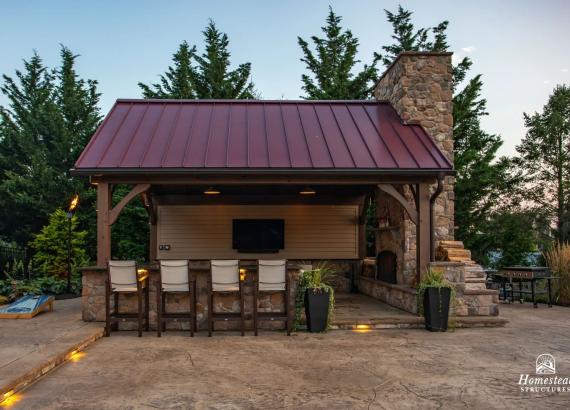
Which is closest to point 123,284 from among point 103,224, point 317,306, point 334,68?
point 103,224

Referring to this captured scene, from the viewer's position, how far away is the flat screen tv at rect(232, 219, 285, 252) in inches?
434

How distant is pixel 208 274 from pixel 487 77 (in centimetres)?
1450

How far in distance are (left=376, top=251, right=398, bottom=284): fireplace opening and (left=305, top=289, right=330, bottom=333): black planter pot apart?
9.91 ft

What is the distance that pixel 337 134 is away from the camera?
849 cm

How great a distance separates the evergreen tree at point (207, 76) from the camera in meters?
18.1

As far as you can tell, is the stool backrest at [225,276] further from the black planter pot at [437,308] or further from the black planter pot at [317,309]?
the black planter pot at [437,308]

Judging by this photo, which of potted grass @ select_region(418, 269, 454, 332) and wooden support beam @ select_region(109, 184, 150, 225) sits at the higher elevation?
wooden support beam @ select_region(109, 184, 150, 225)

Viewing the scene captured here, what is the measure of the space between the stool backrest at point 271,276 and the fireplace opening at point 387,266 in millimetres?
3453

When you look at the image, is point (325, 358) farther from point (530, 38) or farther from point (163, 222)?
point (530, 38)

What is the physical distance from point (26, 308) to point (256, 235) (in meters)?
5.28

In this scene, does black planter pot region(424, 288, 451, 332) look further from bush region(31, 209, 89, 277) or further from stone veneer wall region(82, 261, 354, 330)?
bush region(31, 209, 89, 277)

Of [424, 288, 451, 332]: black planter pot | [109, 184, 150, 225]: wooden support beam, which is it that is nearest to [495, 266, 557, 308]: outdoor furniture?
[424, 288, 451, 332]: black planter pot

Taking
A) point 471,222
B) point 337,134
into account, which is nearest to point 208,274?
point 337,134

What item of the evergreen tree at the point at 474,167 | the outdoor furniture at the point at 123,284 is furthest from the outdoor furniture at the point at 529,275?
the outdoor furniture at the point at 123,284
